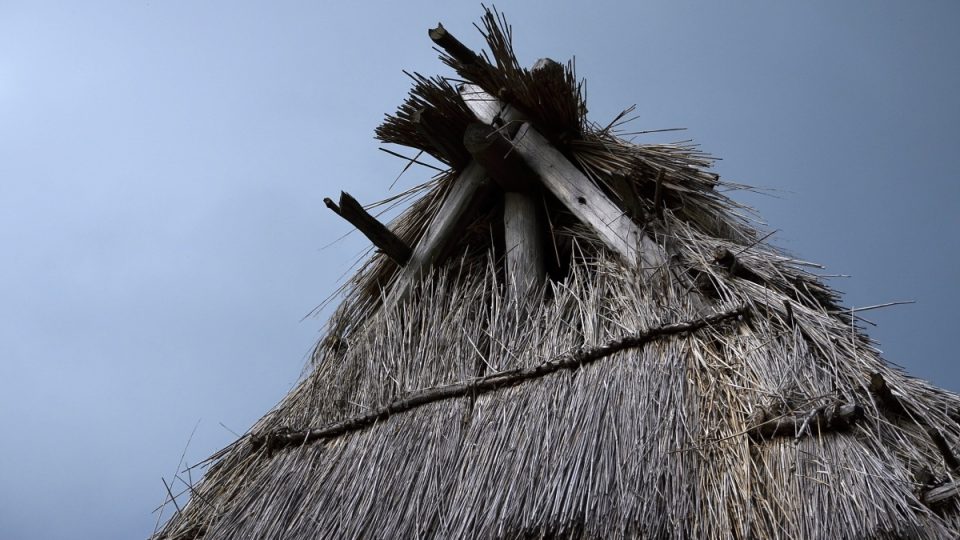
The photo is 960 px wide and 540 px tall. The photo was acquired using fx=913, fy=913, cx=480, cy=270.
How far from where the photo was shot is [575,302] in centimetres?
290

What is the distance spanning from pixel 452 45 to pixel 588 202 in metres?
0.73

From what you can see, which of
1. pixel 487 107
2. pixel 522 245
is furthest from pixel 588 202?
pixel 487 107

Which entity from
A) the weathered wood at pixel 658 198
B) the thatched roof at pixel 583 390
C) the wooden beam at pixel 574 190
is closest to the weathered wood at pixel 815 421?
the thatched roof at pixel 583 390

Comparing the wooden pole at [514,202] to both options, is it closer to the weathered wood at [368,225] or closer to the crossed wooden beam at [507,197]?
the crossed wooden beam at [507,197]

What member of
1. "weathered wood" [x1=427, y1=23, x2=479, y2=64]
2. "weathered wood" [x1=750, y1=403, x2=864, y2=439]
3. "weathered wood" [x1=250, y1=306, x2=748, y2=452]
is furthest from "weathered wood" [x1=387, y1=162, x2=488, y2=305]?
"weathered wood" [x1=750, y1=403, x2=864, y2=439]

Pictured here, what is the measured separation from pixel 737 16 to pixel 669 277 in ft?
20.1

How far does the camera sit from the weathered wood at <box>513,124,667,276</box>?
281cm

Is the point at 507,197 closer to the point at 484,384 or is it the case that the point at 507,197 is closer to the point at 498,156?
the point at 498,156

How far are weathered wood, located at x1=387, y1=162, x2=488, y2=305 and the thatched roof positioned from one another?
0.02m

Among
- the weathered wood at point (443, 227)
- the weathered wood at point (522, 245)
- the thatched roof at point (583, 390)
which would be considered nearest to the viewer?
the thatched roof at point (583, 390)

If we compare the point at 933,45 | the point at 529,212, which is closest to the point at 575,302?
the point at 529,212

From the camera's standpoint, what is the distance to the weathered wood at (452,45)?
3207 millimetres

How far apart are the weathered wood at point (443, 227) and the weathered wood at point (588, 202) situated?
0.86 ft

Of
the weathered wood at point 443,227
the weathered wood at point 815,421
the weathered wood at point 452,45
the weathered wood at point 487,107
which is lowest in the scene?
the weathered wood at point 815,421
